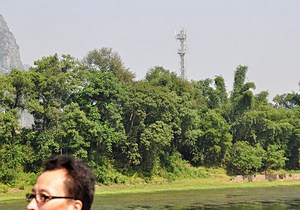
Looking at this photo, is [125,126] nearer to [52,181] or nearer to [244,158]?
[244,158]

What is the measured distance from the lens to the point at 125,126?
3916 centimetres

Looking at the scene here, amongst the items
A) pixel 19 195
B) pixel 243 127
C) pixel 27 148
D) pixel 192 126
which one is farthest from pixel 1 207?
pixel 243 127

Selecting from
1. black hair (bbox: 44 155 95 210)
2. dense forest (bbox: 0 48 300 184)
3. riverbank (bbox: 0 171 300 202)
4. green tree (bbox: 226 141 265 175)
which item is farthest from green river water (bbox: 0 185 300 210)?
black hair (bbox: 44 155 95 210)

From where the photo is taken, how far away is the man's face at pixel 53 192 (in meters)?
1.81

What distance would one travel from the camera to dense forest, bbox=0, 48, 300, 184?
109 ft

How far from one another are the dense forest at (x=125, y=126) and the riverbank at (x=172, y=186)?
3.37 ft

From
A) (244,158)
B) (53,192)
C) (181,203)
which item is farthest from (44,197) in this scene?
(244,158)

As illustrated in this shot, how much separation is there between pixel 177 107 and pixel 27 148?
40.1 ft

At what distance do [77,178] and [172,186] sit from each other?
36.3m

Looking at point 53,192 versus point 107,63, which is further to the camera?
point 107,63

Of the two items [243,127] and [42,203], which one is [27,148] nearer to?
[243,127]

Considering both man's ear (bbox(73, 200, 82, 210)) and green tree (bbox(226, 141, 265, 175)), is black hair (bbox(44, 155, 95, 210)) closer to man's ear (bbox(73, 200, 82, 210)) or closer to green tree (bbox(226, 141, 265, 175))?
man's ear (bbox(73, 200, 82, 210))

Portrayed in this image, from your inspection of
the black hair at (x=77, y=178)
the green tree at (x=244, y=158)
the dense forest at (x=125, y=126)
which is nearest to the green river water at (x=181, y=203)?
the dense forest at (x=125, y=126)

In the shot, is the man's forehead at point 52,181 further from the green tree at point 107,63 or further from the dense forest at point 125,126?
the green tree at point 107,63
